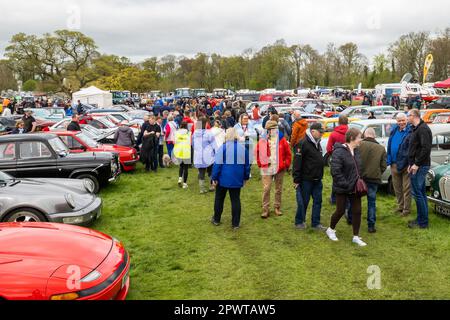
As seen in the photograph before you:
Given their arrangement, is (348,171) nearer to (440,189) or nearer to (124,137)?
(440,189)

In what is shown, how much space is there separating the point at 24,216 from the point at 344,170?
503 centimetres

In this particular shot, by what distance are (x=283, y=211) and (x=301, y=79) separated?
233 feet

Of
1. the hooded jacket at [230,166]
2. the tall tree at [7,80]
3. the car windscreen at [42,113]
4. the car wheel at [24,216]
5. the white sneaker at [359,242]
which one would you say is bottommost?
the white sneaker at [359,242]

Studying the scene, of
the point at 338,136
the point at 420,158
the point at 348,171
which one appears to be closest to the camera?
the point at 348,171

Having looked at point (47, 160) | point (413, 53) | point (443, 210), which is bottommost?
point (443, 210)

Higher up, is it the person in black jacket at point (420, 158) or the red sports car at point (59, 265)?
the person in black jacket at point (420, 158)

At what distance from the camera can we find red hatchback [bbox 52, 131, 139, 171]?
11.3 metres

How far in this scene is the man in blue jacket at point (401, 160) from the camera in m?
7.46

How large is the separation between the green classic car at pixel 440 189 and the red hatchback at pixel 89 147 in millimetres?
8187

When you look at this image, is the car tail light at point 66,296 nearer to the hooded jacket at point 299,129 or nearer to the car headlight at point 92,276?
the car headlight at point 92,276

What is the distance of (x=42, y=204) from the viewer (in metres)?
6.68

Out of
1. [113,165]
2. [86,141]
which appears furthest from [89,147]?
[113,165]

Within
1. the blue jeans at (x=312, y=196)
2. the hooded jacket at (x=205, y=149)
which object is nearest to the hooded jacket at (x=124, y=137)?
the hooded jacket at (x=205, y=149)

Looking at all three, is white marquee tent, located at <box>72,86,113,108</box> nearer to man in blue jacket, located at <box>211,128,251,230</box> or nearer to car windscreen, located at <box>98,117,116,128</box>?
car windscreen, located at <box>98,117,116,128</box>
